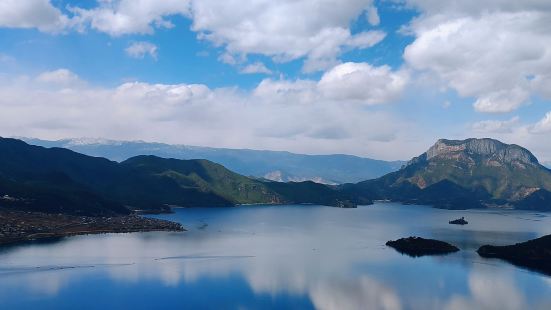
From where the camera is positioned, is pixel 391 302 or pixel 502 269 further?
pixel 502 269

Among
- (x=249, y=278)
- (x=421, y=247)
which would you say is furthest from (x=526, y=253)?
(x=249, y=278)

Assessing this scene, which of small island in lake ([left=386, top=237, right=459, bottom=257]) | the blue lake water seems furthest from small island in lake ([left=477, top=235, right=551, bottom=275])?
small island in lake ([left=386, top=237, right=459, bottom=257])

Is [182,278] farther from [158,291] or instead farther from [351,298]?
[351,298]

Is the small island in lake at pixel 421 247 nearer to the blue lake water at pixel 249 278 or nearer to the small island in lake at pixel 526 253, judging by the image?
the blue lake water at pixel 249 278

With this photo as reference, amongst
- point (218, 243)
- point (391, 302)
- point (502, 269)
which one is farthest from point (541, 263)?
point (218, 243)

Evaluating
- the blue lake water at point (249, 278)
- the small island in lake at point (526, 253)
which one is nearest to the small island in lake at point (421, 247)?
the blue lake water at point (249, 278)

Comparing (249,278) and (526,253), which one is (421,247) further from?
(249,278)

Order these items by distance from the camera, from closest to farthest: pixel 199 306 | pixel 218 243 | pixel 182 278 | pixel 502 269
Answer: pixel 199 306, pixel 182 278, pixel 502 269, pixel 218 243

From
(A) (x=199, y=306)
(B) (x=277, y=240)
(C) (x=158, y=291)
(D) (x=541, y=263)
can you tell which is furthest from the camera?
(B) (x=277, y=240)
